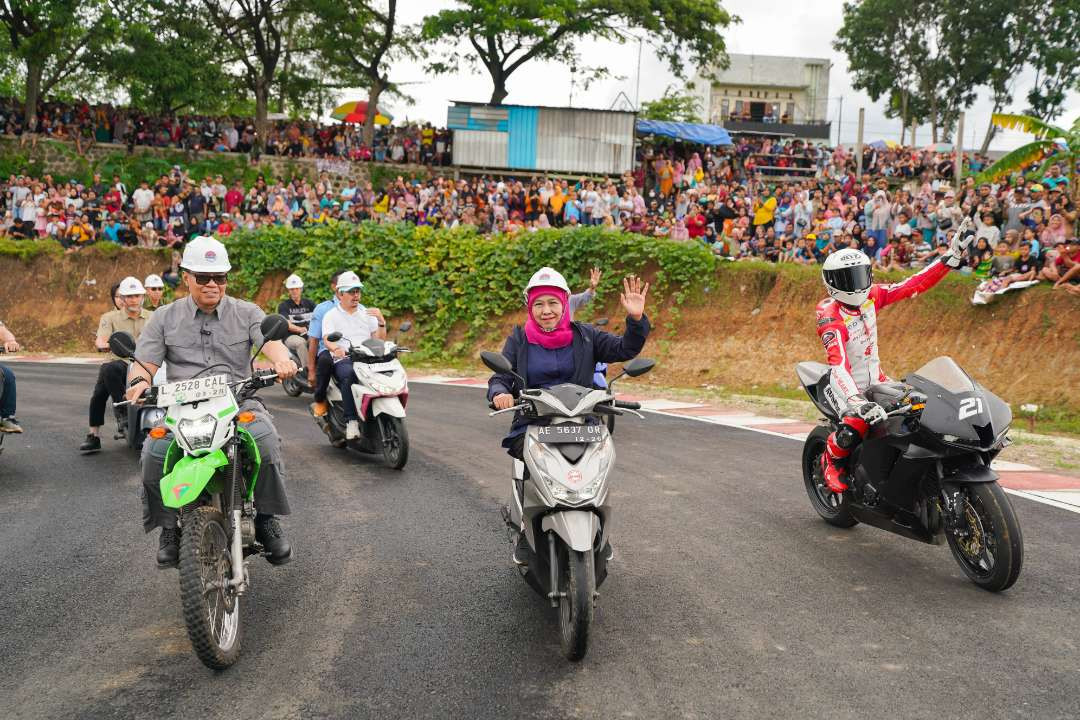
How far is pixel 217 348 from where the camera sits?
573 centimetres

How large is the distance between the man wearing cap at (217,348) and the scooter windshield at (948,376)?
3.71 meters

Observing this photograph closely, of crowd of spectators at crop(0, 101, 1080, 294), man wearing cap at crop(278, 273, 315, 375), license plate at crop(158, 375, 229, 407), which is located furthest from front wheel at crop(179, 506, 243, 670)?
crowd of spectators at crop(0, 101, 1080, 294)

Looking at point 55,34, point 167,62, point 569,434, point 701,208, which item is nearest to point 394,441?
point 569,434

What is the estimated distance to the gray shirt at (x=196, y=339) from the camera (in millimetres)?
5676

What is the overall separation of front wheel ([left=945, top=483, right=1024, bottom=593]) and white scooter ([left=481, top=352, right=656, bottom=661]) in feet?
6.67

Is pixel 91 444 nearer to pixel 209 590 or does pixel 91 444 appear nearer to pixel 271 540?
pixel 271 540

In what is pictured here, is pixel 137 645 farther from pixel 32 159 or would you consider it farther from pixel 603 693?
pixel 32 159

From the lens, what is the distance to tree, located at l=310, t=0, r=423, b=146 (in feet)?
112

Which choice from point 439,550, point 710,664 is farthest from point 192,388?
point 710,664

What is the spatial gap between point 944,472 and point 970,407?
459mm

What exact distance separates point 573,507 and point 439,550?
2.11m

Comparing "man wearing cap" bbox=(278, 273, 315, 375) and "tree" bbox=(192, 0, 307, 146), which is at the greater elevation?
"tree" bbox=(192, 0, 307, 146)

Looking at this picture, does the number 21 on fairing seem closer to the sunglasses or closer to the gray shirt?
the gray shirt

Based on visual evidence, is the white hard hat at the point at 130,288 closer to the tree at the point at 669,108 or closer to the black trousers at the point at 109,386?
the black trousers at the point at 109,386
